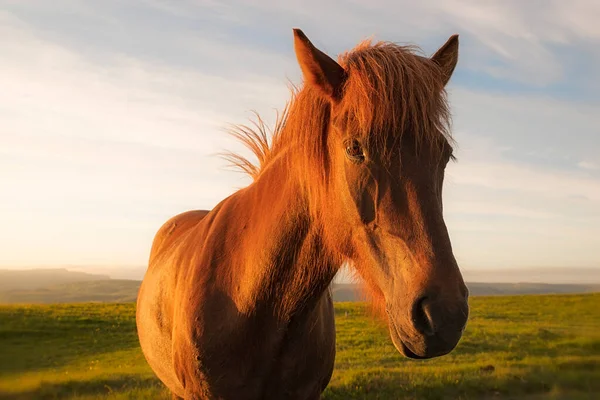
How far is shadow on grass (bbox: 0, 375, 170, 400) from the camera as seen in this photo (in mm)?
8404

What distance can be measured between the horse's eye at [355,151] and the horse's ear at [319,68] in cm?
35

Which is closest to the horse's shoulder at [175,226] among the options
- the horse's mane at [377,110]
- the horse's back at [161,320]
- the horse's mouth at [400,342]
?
the horse's back at [161,320]

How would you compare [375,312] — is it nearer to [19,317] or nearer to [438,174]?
[438,174]

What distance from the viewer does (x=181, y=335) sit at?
335 cm

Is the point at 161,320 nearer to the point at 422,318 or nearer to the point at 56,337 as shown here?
the point at 422,318

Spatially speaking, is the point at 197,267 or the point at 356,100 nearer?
the point at 356,100

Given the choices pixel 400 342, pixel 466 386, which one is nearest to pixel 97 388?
pixel 466 386

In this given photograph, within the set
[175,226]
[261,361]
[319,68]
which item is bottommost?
[261,361]

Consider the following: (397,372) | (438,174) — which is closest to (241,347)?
(438,174)

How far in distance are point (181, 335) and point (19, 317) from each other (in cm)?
1599

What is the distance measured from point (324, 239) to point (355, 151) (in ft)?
1.88

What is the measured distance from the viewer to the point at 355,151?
238 centimetres

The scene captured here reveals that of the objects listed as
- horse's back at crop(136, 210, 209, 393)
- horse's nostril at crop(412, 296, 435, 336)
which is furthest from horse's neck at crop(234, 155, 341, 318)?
horse's back at crop(136, 210, 209, 393)

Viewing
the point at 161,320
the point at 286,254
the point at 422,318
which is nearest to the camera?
the point at 422,318
